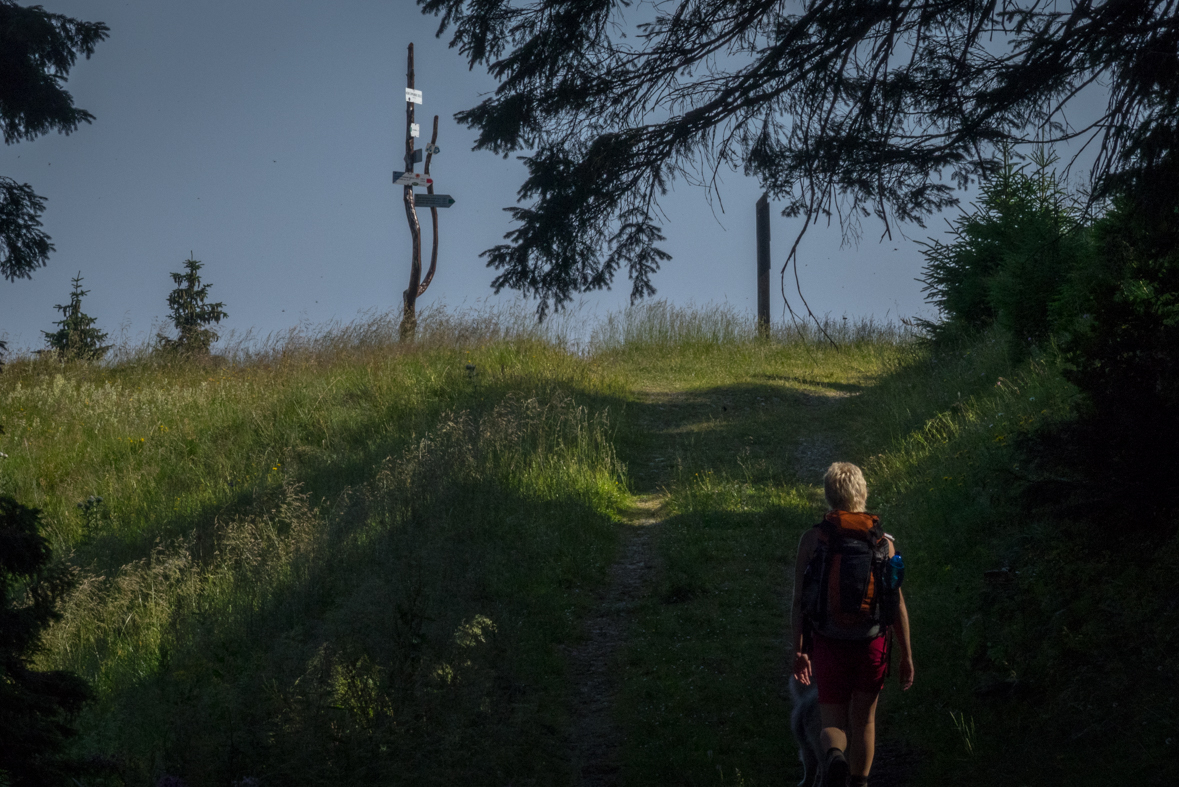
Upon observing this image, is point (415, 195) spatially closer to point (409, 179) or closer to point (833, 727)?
point (409, 179)

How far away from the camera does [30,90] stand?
9.57 meters

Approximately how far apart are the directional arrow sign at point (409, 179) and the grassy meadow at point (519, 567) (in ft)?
27.9

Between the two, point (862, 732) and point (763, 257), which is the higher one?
point (763, 257)

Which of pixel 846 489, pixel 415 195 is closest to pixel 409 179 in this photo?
pixel 415 195

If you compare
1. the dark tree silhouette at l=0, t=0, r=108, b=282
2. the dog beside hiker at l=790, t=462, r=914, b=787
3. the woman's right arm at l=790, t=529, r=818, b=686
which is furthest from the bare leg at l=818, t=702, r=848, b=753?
the dark tree silhouette at l=0, t=0, r=108, b=282

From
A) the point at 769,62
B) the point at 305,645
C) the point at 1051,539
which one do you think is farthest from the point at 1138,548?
the point at 305,645

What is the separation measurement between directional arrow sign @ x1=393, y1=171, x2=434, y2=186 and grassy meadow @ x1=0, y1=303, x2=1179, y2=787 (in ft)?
27.9

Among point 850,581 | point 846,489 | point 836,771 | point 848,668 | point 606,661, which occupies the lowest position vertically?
point 606,661

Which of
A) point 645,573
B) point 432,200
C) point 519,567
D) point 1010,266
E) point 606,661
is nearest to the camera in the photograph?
point 606,661

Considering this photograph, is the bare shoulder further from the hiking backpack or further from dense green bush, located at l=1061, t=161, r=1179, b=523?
dense green bush, located at l=1061, t=161, r=1179, b=523

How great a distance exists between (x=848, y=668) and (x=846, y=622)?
25cm

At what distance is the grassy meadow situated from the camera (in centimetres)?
441

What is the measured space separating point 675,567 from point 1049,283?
267 inches

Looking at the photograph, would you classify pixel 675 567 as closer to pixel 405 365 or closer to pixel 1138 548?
pixel 1138 548
